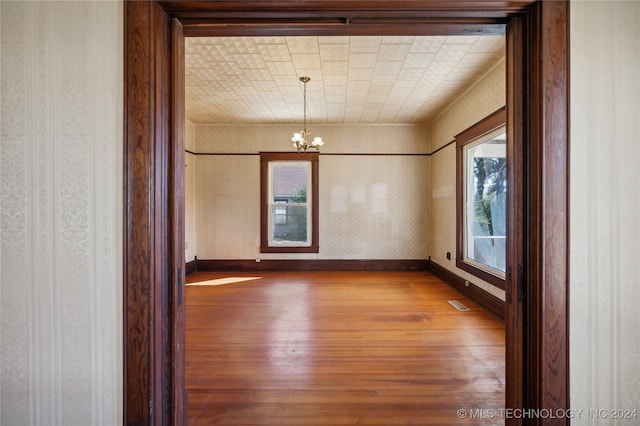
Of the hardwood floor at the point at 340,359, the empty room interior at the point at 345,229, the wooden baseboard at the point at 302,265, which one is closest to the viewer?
the hardwood floor at the point at 340,359

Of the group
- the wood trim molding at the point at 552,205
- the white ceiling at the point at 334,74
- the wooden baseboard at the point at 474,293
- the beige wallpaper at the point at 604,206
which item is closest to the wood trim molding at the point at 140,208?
the wood trim molding at the point at 552,205

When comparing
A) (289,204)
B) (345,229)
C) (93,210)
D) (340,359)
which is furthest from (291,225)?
(93,210)

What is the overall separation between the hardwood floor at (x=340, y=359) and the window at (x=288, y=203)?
180 centimetres

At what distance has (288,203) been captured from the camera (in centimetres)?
648

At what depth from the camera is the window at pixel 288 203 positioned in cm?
641

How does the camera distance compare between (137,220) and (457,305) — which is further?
(457,305)

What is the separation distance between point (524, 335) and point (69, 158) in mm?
1888

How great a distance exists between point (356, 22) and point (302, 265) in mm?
5443

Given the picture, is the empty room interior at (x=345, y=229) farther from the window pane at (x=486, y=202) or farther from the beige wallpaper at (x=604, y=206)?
the beige wallpaper at (x=604, y=206)

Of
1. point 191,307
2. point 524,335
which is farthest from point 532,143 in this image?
A: point 191,307

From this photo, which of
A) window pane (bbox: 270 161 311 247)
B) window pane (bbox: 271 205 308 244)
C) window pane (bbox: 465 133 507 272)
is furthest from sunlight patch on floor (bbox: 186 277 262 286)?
window pane (bbox: 465 133 507 272)

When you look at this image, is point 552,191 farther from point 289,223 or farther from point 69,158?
point 289,223

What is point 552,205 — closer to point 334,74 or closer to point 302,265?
point 334,74

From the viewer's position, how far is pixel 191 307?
164 inches
